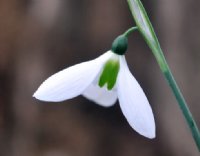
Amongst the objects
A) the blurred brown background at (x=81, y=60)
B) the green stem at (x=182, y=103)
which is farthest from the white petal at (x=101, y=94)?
the blurred brown background at (x=81, y=60)

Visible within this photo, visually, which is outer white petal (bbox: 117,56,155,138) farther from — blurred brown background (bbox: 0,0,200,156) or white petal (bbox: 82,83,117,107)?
blurred brown background (bbox: 0,0,200,156)

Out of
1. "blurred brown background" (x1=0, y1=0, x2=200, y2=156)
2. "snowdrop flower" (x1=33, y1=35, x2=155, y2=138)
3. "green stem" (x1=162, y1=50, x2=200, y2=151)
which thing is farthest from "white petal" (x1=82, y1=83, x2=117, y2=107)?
"blurred brown background" (x1=0, y1=0, x2=200, y2=156)

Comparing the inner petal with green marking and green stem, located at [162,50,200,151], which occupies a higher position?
the inner petal with green marking

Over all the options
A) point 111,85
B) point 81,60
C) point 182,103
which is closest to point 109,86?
point 111,85

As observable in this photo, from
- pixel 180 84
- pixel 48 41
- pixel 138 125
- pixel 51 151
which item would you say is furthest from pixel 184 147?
pixel 138 125

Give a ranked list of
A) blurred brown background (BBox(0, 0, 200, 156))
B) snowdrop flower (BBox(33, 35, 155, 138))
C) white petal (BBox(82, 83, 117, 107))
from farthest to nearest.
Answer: blurred brown background (BBox(0, 0, 200, 156))
white petal (BBox(82, 83, 117, 107))
snowdrop flower (BBox(33, 35, 155, 138))

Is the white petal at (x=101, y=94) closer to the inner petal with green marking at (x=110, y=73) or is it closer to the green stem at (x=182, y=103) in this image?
the inner petal with green marking at (x=110, y=73)

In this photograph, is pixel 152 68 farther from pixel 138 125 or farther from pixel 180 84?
pixel 138 125
